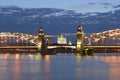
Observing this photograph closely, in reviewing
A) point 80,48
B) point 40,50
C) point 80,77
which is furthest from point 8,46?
point 80,77

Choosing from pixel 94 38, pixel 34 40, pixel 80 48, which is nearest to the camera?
pixel 80 48

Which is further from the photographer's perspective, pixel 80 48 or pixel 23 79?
pixel 80 48

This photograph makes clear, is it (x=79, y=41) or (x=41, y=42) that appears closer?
(x=79, y=41)

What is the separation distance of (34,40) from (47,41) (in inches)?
202

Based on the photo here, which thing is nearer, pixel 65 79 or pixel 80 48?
pixel 65 79

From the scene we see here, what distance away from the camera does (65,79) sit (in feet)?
148

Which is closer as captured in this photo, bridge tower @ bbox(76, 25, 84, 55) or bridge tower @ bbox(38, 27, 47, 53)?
bridge tower @ bbox(76, 25, 84, 55)

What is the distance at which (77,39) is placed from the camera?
116m

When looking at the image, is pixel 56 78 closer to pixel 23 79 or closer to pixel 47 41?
pixel 23 79

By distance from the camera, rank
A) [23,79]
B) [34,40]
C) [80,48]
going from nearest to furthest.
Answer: [23,79]
[80,48]
[34,40]

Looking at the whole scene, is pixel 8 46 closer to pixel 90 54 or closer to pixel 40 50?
pixel 40 50

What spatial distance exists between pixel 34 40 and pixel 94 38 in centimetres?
1587

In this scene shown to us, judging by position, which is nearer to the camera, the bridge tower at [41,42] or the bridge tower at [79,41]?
the bridge tower at [79,41]

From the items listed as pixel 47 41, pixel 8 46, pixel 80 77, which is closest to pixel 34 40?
pixel 47 41
